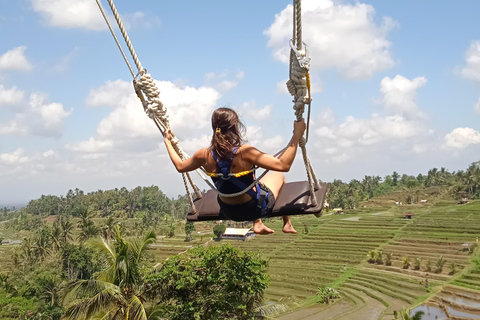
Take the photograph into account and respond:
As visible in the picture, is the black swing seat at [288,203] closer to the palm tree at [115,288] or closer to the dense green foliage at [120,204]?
the palm tree at [115,288]

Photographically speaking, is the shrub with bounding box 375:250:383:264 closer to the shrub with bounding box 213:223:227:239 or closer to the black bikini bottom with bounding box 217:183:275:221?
the shrub with bounding box 213:223:227:239

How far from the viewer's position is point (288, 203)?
3.39 m

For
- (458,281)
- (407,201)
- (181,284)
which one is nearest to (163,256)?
(458,281)

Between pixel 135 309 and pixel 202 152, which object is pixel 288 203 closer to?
pixel 202 152

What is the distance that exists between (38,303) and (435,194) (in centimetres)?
6429

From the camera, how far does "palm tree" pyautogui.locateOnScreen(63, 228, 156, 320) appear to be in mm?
6293

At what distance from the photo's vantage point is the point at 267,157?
9.10 ft

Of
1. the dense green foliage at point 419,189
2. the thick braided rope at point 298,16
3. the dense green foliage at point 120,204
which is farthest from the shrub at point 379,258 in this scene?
the dense green foliage at point 120,204

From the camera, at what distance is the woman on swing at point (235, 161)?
9.17 feet

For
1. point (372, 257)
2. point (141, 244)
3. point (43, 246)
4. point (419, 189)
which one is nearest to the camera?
point (141, 244)

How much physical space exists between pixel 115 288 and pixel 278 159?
469 cm

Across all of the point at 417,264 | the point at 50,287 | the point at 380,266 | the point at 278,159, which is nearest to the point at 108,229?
the point at 50,287

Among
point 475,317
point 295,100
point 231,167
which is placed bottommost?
point 475,317

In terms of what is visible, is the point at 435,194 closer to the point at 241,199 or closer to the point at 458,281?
the point at 458,281
